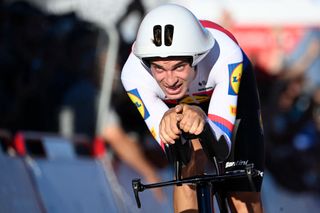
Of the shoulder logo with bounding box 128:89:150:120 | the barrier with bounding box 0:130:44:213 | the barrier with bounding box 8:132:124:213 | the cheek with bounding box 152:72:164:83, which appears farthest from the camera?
the barrier with bounding box 8:132:124:213

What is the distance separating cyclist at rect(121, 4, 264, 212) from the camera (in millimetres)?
5129

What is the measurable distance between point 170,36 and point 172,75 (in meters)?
0.23

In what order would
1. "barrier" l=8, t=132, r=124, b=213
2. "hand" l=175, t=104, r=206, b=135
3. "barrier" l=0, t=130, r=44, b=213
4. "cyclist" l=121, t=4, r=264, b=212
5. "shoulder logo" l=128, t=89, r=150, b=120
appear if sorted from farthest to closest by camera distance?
"barrier" l=8, t=132, r=124, b=213 → "barrier" l=0, t=130, r=44, b=213 → "shoulder logo" l=128, t=89, r=150, b=120 → "cyclist" l=121, t=4, r=264, b=212 → "hand" l=175, t=104, r=206, b=135

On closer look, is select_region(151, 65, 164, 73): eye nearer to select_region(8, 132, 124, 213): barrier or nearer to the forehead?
the forehead

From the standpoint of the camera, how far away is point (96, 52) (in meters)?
9.77

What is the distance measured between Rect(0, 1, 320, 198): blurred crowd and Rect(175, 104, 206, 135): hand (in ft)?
14.0

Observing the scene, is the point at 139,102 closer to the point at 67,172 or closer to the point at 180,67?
the point at 180,67

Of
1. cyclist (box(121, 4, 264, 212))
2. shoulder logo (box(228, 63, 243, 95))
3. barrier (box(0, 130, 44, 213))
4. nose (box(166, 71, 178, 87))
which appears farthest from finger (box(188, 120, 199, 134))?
barrier (box(0, 130, 44, 213))

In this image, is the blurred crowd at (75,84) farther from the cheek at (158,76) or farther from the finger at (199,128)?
the finger at (199,128)

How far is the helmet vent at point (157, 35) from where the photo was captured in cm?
514

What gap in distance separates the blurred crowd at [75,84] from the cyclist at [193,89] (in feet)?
11.0

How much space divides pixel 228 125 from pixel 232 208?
889 millimetres

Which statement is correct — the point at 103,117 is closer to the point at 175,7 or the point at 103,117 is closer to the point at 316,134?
the point at 316,134

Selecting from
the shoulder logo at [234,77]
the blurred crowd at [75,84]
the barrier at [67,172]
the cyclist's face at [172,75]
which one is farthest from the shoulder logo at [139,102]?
the blurred crowd at [75,84]
